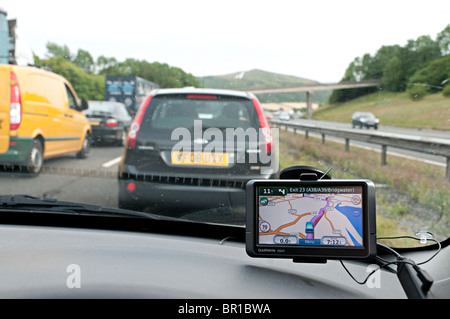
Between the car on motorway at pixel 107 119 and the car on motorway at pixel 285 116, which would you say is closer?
the car on motorway at pixel 285 116

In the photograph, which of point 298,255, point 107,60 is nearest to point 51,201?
point 107,60

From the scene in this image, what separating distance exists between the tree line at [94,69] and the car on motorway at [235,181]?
1 centimetres

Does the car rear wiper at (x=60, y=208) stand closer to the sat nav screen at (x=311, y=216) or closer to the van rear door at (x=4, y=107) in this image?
the van rear door at (x=4, y=107)

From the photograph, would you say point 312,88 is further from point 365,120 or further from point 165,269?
point 165,269

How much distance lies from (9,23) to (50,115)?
85cm

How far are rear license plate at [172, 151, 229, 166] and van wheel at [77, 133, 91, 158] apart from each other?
24.9 inches

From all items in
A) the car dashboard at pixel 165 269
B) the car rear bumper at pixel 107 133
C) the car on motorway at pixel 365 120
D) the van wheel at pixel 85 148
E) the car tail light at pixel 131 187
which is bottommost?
the car dashboard at pixel 165 269

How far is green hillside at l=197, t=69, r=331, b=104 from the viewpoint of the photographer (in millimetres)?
2518

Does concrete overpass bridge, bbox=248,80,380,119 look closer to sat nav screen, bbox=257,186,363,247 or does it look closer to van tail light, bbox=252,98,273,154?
van tail light, bbox=252,98,273,154

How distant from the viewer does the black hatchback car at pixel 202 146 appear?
3.06 m

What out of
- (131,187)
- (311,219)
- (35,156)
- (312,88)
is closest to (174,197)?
(131,187)

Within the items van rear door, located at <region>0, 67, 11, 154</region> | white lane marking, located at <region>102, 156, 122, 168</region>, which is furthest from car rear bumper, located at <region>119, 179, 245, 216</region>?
van rear door, located at <region>0, 67, 11, 154</region>

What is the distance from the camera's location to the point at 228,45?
2541mm

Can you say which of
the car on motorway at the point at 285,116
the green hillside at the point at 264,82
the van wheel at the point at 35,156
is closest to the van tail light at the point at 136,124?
the green hillside at the point at 264,82
